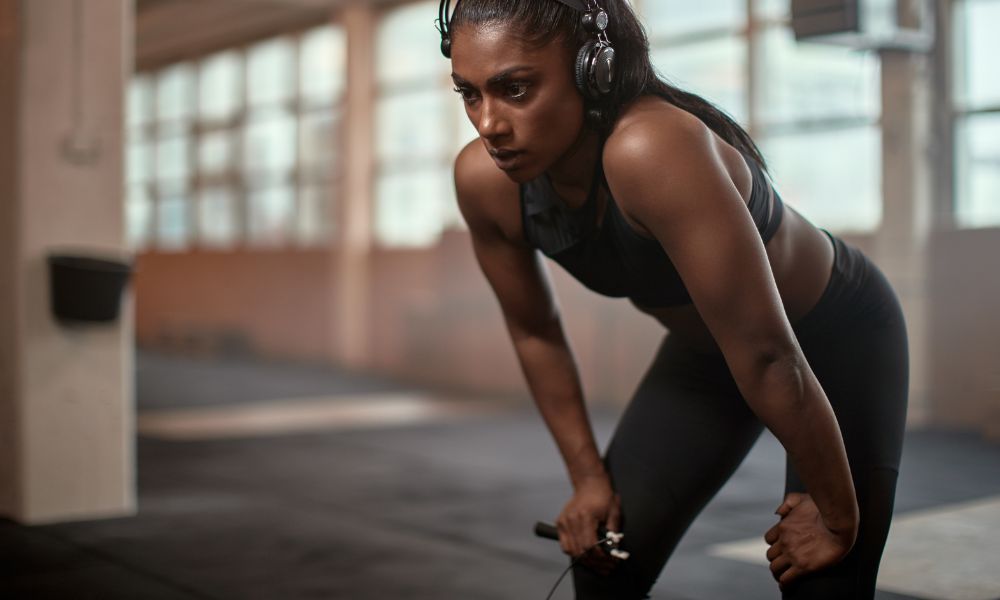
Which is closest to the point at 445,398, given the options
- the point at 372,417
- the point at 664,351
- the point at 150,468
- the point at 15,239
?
the point at 372,417

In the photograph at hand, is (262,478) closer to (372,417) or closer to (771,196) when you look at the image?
(372,417)

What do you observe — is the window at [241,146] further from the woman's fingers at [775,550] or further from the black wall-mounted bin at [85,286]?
the woman's fingers at [775,550]

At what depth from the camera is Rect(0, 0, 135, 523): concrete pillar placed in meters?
3.86

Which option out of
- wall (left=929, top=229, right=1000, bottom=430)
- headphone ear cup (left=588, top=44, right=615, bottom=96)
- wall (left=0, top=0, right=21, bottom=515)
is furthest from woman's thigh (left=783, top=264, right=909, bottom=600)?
wall (left=929, top=229, right=1000, bottom=430)

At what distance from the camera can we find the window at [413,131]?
33.2 ft

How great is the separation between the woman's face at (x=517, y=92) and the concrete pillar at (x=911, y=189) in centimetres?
577

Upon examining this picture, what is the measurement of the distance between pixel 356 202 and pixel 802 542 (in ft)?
32.2

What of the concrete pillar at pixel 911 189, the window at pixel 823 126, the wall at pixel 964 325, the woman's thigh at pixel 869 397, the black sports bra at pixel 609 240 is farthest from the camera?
the window at pixel 823 126

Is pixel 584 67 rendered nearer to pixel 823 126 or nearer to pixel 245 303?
pixel 823 126

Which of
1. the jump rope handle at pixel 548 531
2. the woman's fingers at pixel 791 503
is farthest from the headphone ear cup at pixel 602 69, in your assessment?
the jump rope handle at pixel 548 531

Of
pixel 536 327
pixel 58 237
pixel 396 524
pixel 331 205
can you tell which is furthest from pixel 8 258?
pixel 331 205

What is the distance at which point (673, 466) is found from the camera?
5.77 ft

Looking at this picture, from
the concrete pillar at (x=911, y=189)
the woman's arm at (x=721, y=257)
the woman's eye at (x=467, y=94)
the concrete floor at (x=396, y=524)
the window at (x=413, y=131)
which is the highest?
the window at (x=413, y=131)

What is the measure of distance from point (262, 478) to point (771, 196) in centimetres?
377
